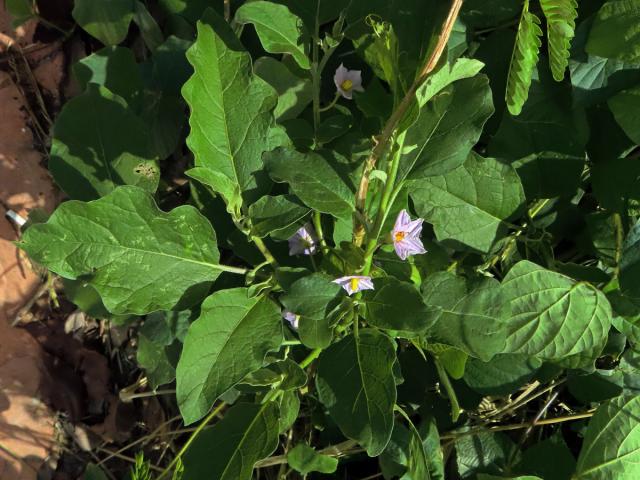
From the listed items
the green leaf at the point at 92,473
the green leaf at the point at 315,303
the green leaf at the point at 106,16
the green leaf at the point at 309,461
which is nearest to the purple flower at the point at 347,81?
the green leaf at the point at 315,303

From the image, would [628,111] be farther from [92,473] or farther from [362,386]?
[92,473]

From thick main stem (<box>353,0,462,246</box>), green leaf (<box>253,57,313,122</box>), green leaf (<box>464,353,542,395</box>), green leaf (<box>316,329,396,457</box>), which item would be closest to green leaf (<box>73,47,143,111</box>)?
green leaf (<box>253,57,313,122</box>)

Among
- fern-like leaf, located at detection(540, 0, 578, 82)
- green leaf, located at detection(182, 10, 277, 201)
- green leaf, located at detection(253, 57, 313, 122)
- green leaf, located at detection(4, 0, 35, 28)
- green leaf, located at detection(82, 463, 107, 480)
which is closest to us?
fern-like leaf, located at detection(540, 0, 578, 82)

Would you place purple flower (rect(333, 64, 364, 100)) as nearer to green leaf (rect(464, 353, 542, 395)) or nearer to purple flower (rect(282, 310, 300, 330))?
purple flower (rect(282, 310, 300, 330))

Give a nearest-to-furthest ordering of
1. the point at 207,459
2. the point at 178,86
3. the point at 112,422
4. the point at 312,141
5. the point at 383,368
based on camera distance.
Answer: the point at 383,368 → the point at 207,459 → the point at 312,141 → the point at 178,86 → the point at 112,422

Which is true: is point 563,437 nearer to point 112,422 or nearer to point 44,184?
point 112,422

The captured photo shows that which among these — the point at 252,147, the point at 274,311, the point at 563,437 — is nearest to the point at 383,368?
the point at 274,311

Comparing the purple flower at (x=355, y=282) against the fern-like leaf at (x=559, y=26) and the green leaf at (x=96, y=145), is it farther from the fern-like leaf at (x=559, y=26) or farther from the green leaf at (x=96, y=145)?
the green leaf at (x=96, y=145)
